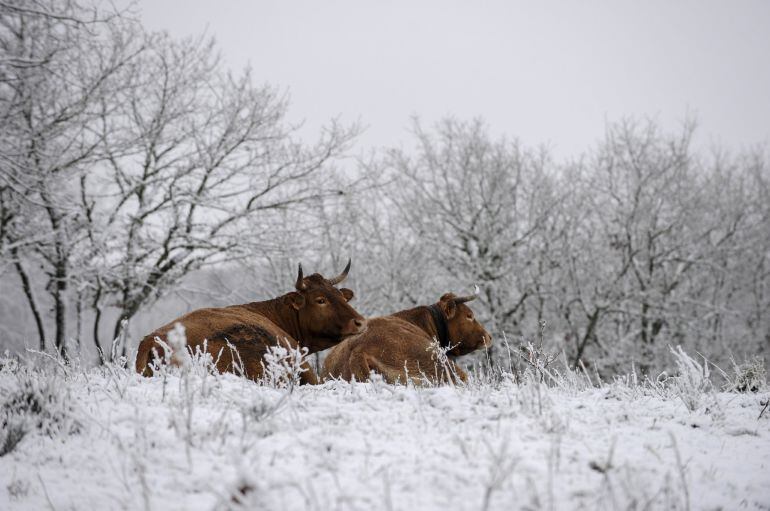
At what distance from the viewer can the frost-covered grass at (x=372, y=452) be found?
1741 millimetres

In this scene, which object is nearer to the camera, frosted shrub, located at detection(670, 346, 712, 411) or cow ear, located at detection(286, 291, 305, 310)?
frosted shrub, located at detection(670, 346, 712, 411)

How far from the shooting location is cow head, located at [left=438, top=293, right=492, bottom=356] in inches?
310

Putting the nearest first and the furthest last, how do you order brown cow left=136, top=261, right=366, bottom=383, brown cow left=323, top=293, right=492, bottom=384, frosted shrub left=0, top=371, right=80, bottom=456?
frosted shrub left=0, top=371, right=80, bottom=456
brown cow left=136, top=261, right=366, bottom=383
brown cow left=323, top=293, right=492, bottom=384

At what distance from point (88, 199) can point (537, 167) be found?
47.1ft

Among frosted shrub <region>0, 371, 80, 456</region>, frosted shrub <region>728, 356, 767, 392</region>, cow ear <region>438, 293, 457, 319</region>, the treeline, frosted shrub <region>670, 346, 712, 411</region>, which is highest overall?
the treeline

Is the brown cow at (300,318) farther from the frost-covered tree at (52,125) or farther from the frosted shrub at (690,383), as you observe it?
the frost-covered tree at (52,125)

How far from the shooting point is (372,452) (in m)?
2.10

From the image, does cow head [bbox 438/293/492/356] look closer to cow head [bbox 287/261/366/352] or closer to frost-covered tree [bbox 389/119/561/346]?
cow head [bbox 287/261/366/352]

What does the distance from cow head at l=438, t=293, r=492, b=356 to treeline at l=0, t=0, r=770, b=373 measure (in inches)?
123

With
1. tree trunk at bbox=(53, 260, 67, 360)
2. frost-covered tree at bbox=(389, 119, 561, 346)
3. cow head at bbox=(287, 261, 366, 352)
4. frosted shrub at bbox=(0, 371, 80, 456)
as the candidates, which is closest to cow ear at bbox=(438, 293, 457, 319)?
cow head at bbox=(287, 261, 366, 352)

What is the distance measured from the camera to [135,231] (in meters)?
10.9

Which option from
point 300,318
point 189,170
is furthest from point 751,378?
point 189,170

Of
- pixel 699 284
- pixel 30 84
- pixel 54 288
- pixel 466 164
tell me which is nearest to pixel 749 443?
pixel 30 84

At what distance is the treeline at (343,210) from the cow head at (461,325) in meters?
3.13
